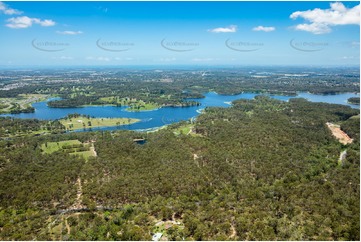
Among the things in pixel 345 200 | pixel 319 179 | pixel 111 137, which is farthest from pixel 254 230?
pixel 111 137

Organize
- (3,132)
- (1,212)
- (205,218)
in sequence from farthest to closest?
(3,132) → (1,212) → (205,218)

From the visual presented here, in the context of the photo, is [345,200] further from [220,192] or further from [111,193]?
[111,193]

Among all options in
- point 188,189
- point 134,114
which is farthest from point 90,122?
point 188,189

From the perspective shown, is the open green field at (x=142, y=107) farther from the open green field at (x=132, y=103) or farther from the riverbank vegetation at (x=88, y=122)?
the riverbank vegetation at (x=88, y=122)

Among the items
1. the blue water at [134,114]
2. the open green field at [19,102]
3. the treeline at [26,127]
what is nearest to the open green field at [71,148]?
the treeline at [26,127]

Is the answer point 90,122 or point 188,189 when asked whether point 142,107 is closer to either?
point 90,122

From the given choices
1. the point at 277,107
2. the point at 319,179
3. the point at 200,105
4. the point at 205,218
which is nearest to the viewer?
the point at 205,218
